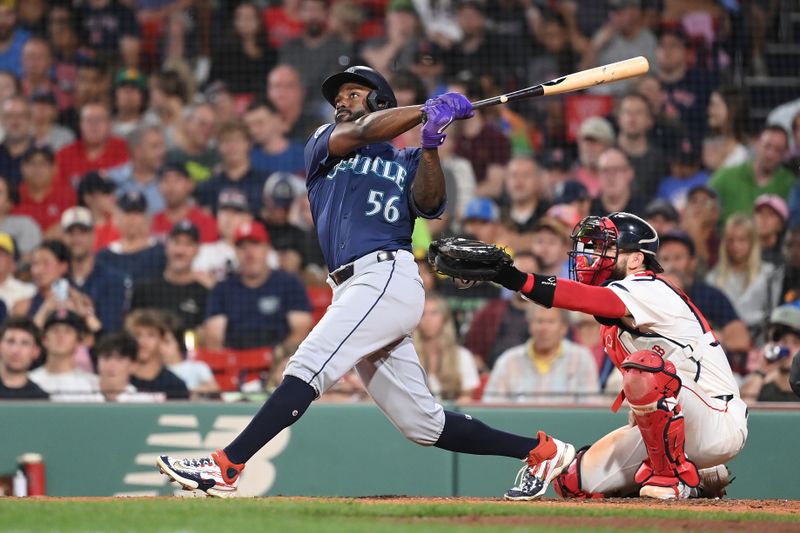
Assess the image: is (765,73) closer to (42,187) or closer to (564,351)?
(564,351)

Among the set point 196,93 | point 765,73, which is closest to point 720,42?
point 765,73

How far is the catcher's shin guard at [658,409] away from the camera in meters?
4.36

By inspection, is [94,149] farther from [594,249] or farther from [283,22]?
[594,249]

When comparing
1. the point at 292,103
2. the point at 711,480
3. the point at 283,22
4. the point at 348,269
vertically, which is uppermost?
the point at 283,22

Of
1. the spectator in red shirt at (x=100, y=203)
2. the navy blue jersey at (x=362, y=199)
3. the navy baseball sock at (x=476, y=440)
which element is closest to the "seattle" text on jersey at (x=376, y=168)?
the navy blue jersey at (x=362, y=199)

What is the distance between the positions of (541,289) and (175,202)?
15.7 feet

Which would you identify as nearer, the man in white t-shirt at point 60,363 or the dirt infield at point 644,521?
the dirt infield at point 644,521

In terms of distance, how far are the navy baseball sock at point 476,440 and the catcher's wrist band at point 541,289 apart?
55 centimetres

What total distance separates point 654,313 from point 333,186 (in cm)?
132

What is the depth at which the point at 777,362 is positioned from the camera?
6.50 meters

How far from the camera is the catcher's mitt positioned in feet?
14.1

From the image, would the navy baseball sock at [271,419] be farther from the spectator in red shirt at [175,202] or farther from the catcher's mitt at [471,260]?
the spectator in red shirt at [175,202]

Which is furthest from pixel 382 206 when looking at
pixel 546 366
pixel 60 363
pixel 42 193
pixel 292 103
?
pixel 42 193

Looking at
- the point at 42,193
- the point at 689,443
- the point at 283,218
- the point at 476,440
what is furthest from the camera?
the point at 42,193
